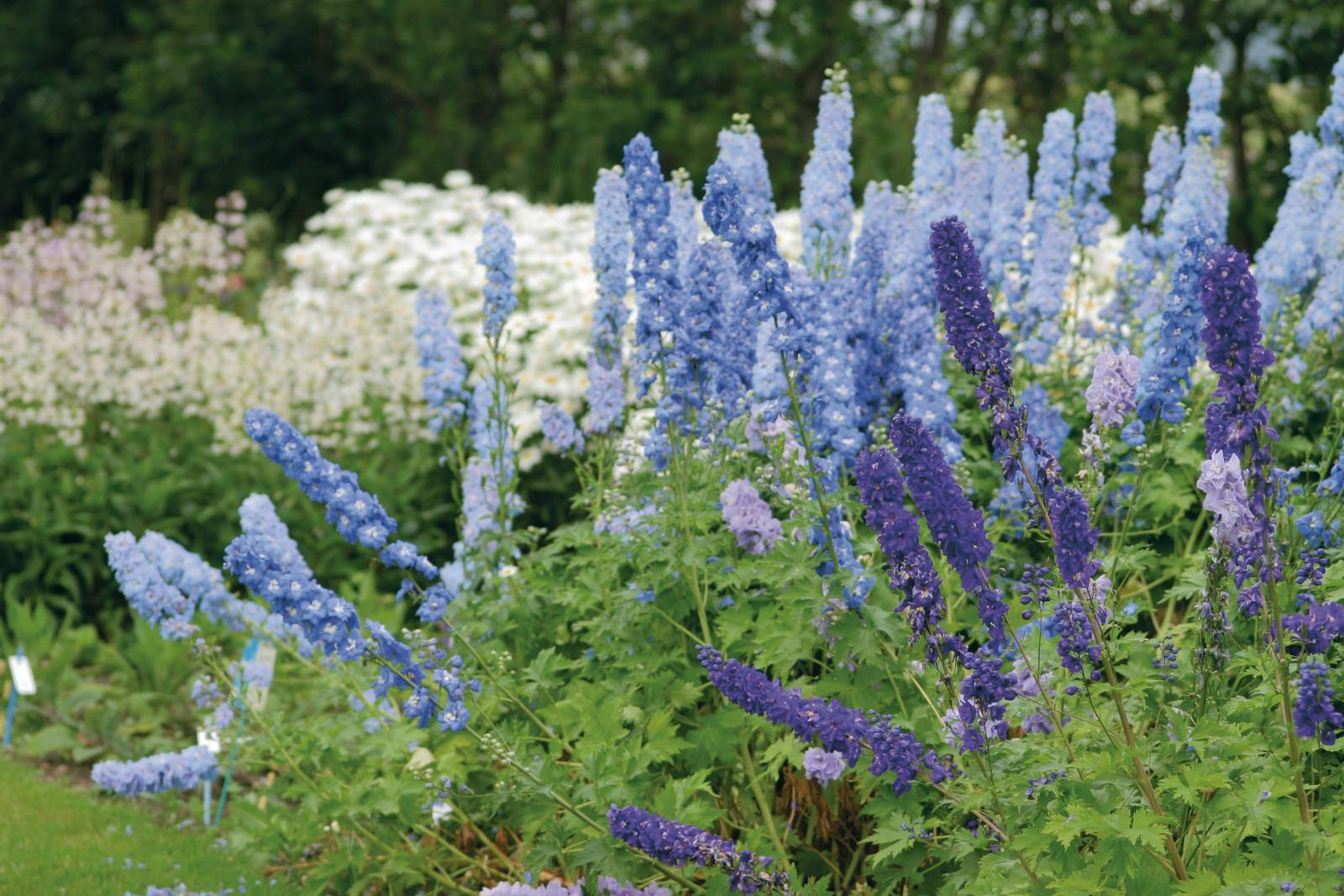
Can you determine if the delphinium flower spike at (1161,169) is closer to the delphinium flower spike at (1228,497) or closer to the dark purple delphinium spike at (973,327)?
the dark purple delphinium spike at (973,327)

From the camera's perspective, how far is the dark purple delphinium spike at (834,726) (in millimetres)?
2746

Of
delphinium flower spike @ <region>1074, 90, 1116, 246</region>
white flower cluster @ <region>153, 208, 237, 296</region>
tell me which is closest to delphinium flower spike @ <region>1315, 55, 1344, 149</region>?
delphinium flower spike @ <region>1074, 90, 1116, 246</region>

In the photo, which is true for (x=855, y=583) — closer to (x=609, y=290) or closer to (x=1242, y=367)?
(x=1242, y=367)

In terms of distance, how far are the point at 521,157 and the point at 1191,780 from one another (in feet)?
43.4

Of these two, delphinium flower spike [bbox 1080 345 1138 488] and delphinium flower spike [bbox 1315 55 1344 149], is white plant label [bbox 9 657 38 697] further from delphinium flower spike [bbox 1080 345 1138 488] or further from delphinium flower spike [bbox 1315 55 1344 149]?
delphinium flower spike [bbox 1315 55 1344 149]

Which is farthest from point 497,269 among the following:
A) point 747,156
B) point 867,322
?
point 867,322

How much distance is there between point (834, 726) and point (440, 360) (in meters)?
2.36

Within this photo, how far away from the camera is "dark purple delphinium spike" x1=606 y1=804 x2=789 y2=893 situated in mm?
2896

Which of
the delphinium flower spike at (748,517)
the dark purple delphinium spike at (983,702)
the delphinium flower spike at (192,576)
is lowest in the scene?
the delphinium flower spike at (192,576)

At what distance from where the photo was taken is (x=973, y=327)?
2.60 meters

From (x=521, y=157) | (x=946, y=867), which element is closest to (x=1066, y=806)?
(x=946, y=867)

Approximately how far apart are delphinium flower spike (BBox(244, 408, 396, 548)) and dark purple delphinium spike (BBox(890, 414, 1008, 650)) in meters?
1.39

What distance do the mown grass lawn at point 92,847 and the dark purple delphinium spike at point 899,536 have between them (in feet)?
8.59

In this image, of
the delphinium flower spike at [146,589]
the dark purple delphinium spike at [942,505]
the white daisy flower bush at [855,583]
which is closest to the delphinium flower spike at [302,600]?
the white daisy flower bush at [855,583]
